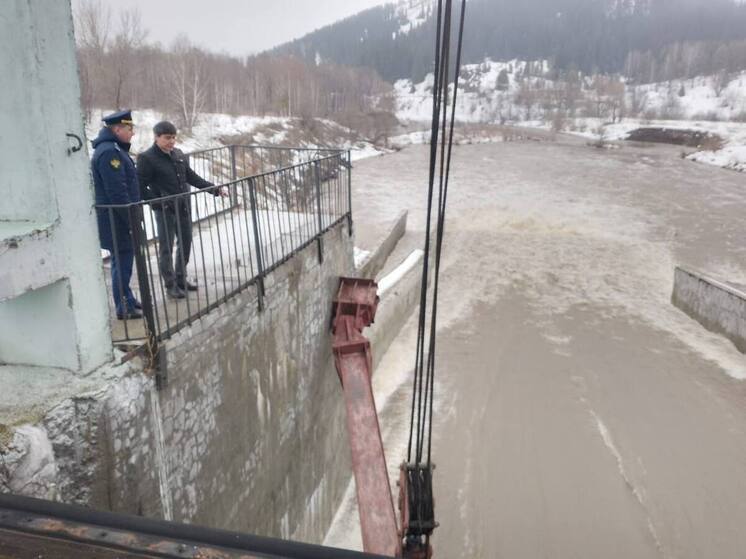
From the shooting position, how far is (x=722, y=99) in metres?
85.6

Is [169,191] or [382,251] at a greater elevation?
[169,191]

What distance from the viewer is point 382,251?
63.5ft

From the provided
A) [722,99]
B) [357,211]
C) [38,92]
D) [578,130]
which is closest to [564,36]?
[722,99]

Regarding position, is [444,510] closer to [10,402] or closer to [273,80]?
[10,402]

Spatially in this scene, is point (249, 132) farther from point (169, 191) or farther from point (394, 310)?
point (169, 191)

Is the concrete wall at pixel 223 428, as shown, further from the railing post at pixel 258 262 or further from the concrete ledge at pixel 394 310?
the concrete ledge at pixel 394 310

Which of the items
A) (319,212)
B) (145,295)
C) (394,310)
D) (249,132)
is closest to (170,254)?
(145,295)

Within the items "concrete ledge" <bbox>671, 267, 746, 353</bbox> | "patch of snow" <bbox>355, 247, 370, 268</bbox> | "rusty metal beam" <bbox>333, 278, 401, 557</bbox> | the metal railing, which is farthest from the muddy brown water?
the metal railing

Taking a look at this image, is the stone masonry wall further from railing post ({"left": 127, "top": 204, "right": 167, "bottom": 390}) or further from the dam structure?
railing post ({"left": 127, "top": 204, "right": 167, "bottom": 390})

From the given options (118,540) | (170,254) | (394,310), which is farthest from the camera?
(394,310)

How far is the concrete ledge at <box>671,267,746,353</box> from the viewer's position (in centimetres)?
1386

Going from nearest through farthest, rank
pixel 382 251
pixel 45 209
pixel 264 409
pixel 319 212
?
pixel 45 209
pixel 264 409
pixel 319 212
pixel 382 251

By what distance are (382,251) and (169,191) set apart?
572 inches

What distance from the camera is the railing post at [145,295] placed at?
351cm
